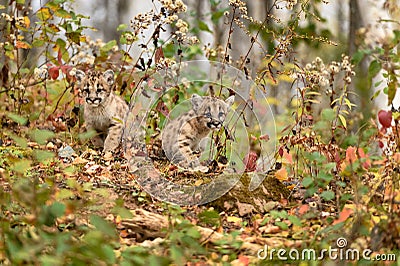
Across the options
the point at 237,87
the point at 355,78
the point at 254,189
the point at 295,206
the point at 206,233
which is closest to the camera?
the point at 206,233

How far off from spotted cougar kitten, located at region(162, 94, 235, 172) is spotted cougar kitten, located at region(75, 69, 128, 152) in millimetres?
539

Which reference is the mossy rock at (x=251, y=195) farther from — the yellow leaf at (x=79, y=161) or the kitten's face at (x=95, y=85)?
the kitten's face at (x=95, y=85)

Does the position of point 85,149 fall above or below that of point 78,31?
below

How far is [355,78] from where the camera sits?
28.3 feet

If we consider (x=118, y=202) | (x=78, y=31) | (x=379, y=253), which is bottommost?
(x=379, y=253)

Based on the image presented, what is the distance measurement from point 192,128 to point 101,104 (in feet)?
3.20

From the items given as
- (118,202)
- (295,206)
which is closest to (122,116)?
(295,206)

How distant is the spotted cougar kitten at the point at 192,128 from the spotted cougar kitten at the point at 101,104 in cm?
54

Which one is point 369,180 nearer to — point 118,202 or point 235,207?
point 235,207

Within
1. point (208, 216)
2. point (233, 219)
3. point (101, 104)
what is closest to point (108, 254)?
point (208, 216)

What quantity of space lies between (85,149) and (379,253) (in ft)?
10.7

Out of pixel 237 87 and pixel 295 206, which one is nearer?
pixel 295 206

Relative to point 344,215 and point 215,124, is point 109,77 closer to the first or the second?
point 215,124

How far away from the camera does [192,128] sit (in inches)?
233
